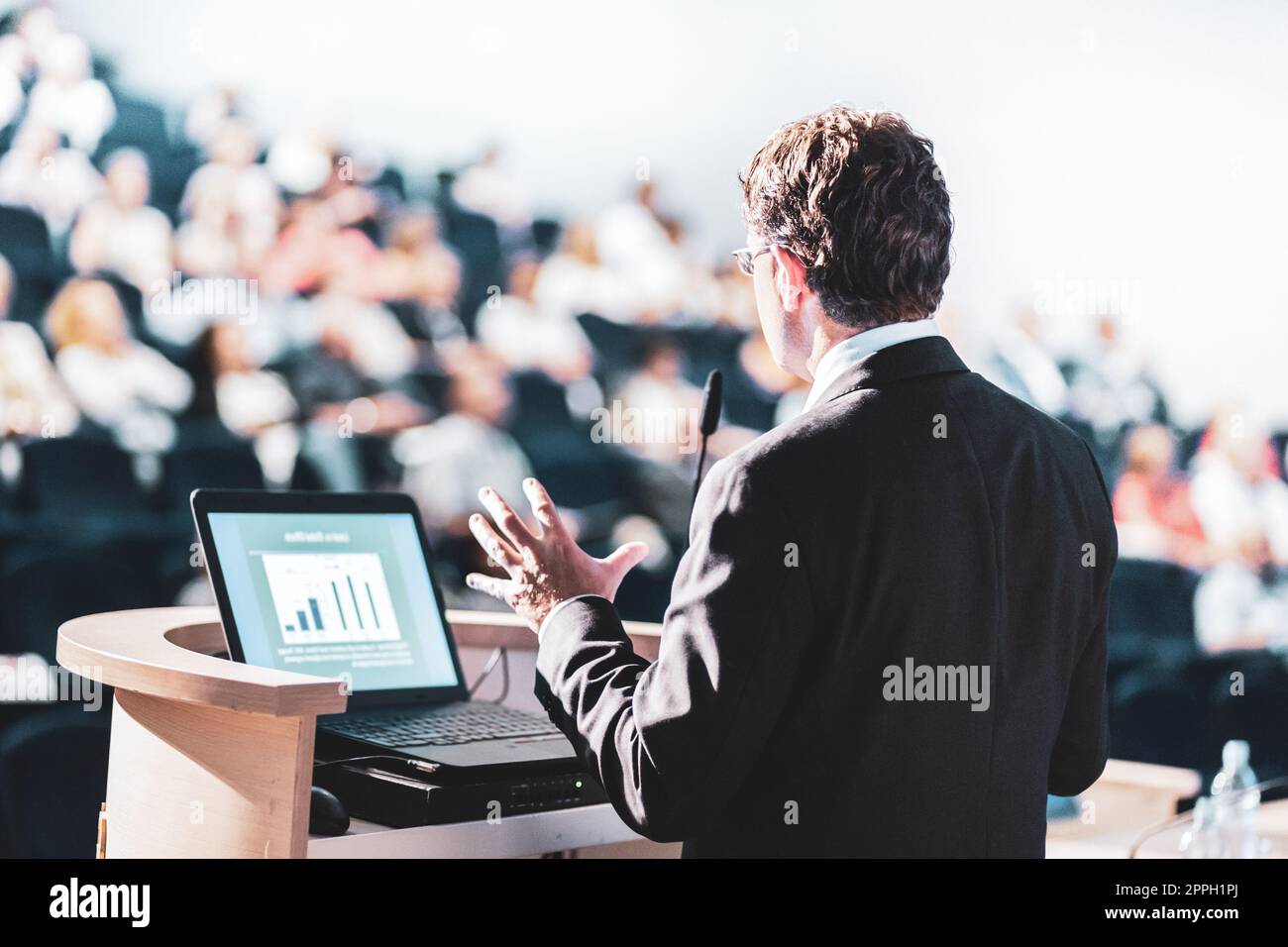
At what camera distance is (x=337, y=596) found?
1459 millimetres

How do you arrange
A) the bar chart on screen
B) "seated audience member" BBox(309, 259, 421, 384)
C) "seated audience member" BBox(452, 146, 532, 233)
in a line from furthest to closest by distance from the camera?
"seated audience member" BBox(452, 146, 532, 233), "seated audience member" BBox(309, 259, 421, 384), the bar chart on screen

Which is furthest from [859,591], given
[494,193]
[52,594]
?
[494,193]

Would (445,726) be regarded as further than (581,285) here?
No

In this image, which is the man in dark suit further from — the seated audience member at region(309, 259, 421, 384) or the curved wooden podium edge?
the seated audience member at region(309, 259, 421, 384)

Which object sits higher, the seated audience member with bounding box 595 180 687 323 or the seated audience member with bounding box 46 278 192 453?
the seated audience member with bounding box 595 180 687 323

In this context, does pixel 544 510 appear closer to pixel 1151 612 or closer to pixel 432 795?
pixel 432 795

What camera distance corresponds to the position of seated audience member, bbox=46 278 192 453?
340 centimetres

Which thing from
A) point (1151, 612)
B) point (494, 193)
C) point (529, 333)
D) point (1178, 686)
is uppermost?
point (494, 193)

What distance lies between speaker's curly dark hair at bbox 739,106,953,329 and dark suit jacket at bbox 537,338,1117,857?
55 mm

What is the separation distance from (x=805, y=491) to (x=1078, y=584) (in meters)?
0.29

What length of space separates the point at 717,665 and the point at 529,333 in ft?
10.1

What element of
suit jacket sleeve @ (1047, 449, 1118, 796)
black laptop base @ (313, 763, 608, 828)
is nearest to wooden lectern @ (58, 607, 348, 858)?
black laptop base @ (313, 763, 608, 828)

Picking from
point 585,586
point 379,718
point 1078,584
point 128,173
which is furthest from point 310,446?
point 1078,584
